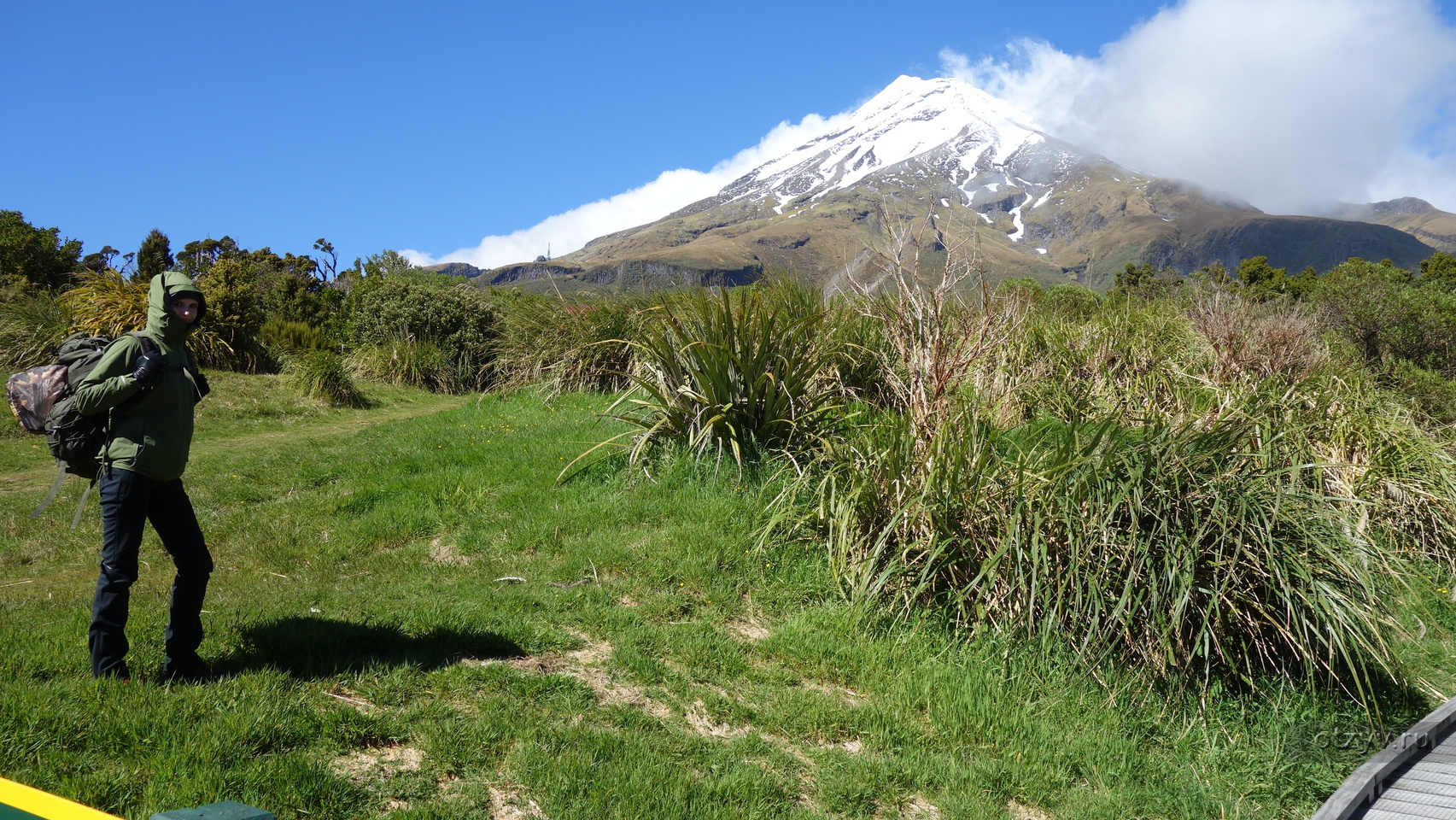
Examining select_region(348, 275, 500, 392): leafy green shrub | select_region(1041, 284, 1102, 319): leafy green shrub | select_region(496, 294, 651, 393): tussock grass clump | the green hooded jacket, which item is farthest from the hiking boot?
select_region(348, 275, 500, 392): leafy green shrub

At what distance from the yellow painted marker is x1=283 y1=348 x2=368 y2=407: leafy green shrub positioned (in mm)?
14466

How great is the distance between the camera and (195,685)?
12.9 ft

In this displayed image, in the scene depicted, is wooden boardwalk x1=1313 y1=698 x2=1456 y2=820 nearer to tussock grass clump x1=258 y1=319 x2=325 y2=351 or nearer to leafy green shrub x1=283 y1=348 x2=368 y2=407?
leafy green shrub x1=283 y1=348 x2=368 y2=407

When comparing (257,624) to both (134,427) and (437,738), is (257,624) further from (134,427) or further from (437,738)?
(437,738)

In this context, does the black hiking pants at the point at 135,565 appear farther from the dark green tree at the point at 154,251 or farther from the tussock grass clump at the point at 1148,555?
the dark green tree at the point at 154,251

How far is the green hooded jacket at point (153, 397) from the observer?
3.93 metres

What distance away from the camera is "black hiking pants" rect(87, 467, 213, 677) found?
3.89 meters

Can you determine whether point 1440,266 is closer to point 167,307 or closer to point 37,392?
point 167,307

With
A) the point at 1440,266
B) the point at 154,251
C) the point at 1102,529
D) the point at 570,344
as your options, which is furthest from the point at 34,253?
the point at 1440,266

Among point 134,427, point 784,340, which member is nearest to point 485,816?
point 134,427

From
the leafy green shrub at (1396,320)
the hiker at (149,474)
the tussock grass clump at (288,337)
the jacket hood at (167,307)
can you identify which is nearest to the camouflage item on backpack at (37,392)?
the hiker at (149,474)

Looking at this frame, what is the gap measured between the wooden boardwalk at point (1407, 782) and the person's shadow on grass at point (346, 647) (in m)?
4.01

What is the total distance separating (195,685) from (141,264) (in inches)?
1575

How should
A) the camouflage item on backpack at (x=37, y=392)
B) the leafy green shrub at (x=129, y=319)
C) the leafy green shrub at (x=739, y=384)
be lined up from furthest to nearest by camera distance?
the leafy green shrub at (x=129, y=319), the leafy green shrub at (x=739, y=384), the camouflage item on backpack at (x=37, y=392)
